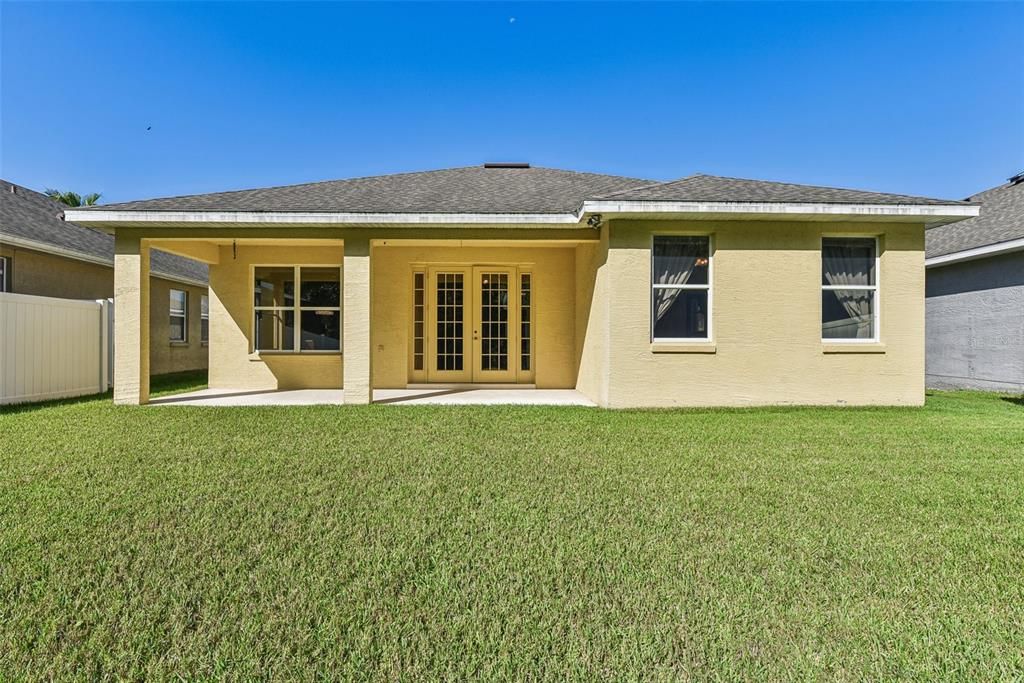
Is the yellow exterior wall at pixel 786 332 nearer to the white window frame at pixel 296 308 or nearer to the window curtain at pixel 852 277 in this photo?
the window curtain at pixel 852 277

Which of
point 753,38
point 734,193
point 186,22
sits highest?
point 753,38

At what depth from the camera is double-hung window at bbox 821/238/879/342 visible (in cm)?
874

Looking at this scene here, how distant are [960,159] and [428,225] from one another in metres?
20.3

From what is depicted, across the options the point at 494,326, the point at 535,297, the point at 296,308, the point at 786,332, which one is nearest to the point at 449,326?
the point at 494,326

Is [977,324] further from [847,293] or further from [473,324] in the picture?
[473,324]

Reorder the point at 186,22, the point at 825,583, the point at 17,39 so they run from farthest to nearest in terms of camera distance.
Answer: the point at 186,22 < the point at 17,39 < the point at 825,583

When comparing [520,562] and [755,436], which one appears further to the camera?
[755,436]

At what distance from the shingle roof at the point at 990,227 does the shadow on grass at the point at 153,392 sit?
17292 millimetres

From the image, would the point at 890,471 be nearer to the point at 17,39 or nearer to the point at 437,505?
the point at 437,505

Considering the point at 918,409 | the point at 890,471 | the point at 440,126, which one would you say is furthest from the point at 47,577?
the point at 440,126

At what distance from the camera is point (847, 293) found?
8.77 m

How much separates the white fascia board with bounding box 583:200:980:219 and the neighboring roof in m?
11.6

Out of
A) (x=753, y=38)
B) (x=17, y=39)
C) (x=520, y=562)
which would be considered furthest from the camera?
(x=753, y=38)

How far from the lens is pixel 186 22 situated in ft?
39.6
